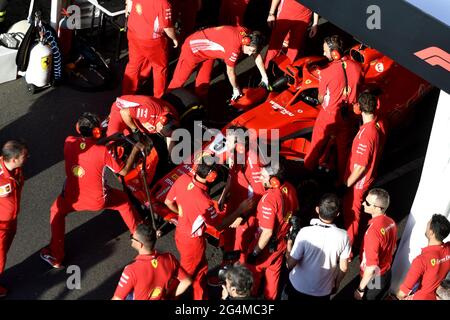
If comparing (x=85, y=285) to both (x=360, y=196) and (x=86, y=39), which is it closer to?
(x=360, y=196)

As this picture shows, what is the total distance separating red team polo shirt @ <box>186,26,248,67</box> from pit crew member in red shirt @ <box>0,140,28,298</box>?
3.25 meters

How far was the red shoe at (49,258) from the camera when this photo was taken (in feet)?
27.3

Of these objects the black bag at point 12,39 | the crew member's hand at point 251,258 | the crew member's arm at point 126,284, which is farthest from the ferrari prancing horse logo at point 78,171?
the black bag at point 12,39

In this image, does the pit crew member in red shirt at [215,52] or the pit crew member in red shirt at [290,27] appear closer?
the pit crew member in red shirt at [215,52]

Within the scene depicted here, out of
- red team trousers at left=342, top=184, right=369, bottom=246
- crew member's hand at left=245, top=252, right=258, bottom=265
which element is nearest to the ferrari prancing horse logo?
crew member's hand at left=245, top=252, right=258, bottom=265

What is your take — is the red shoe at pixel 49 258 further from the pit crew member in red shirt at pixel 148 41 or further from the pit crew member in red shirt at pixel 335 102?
the pit crew member in red shirt at pixel 335 102

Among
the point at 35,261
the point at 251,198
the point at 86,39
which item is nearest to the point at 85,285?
the point at 35,261

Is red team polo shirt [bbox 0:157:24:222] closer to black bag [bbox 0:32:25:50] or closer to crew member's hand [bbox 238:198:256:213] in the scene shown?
crew member's hand [bbox 238:198:256:213]

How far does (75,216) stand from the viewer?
29.6ft

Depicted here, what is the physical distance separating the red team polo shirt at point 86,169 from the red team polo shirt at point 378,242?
2488mm

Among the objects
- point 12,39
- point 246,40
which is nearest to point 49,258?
point 246,40

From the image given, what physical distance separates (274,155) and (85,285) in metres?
2.38

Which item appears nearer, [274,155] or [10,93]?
[274,155]
